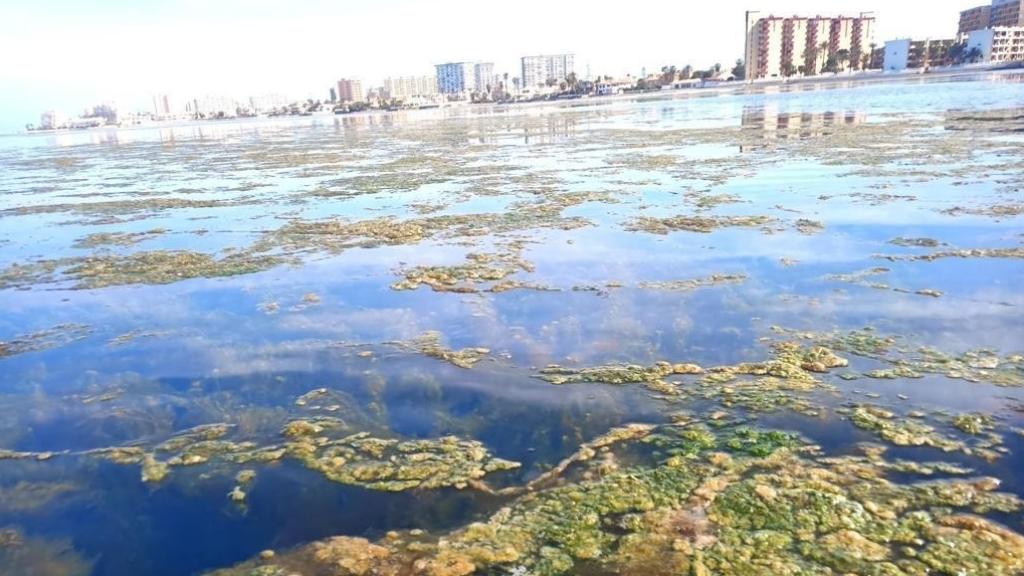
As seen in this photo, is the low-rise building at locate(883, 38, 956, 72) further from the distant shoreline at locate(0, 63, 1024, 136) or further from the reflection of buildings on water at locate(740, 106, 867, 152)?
the reflection of buildings on water at locate(740, 106, 867, 152)

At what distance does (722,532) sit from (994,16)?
19810cm

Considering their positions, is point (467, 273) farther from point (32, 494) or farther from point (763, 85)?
point (763, 85)

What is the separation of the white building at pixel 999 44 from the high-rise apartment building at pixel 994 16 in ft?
53.4

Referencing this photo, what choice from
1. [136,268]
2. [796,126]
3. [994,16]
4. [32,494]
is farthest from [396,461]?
[994,16]

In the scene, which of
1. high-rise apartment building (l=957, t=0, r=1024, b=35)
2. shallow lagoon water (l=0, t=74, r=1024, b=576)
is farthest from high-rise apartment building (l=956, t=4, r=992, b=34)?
shallow lagoon water (l=0, t=74, r=1024, b=576)

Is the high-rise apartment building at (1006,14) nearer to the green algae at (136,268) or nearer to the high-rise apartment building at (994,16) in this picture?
the high-rise apartment building at (994,16)

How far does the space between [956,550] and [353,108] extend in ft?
573

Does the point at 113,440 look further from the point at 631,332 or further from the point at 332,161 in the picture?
the point at 332,161

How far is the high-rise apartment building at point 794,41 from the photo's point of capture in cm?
14875

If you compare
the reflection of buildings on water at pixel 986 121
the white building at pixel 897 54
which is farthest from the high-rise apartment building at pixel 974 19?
the reflection of buildings on water at pixel 986 121

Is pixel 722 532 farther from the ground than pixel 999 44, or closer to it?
closer to it

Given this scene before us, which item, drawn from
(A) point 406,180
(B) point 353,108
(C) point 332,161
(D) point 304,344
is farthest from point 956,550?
(B) point 353,108

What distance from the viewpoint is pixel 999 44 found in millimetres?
124875

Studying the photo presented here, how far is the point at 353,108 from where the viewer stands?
16600 centimetres
